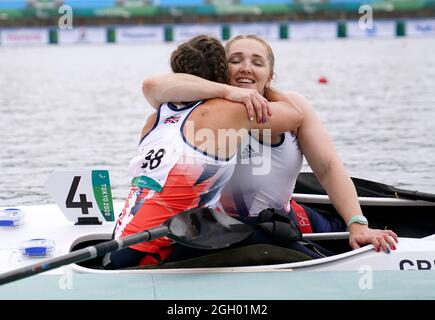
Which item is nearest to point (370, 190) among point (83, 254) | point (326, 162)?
point (326, 162)

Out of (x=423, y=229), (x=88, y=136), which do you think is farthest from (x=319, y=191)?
(x=88, y=136)

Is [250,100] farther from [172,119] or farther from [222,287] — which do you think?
[222,287]

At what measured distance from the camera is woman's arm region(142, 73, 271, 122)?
13.2 ft

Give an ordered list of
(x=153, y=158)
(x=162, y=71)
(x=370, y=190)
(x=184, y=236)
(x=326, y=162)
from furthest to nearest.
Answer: (x=162, y=71) → (x=370, y=190) → (x=326, y=162) → (x=153, y=158) → (x=184, y=236)

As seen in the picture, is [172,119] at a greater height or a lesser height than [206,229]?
greater

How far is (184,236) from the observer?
3992 millimetres

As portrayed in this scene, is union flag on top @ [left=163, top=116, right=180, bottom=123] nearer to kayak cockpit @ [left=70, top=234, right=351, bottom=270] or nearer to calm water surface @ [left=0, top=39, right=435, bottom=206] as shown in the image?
kayak cockpit @ [left=70, top=234, right=351, bottom=270]

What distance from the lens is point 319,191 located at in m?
5.50

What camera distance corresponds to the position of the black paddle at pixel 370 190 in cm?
539

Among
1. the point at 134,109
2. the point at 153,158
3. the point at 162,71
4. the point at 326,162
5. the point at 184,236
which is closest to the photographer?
the point at 184,236

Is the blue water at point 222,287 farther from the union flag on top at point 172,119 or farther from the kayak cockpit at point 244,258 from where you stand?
the union flag on top at point 172,119

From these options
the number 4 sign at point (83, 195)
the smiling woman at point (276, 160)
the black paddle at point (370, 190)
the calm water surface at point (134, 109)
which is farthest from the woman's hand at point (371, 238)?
the calm water surface at point (134, 109)

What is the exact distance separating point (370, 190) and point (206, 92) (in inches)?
71.0
